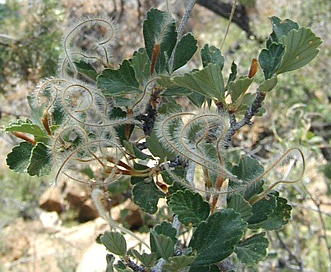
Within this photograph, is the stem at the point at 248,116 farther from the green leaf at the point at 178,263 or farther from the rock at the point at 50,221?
the rock at the point at 50,221

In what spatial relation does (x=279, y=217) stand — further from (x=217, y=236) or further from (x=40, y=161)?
(x=40, y=161)

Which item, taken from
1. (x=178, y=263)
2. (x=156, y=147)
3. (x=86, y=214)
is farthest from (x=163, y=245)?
(x=86, y=214)

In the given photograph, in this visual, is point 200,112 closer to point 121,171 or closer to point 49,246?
point 121,171

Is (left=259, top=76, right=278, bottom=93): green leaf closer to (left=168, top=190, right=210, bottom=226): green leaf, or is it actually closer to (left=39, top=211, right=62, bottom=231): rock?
(left=168, top=190, right=210, bottom=226): green leaf

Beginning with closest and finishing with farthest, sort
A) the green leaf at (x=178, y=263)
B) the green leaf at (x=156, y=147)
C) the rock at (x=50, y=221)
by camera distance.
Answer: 1. the green leaf at (x=178, y=263)
2. the green leaf at (x=156, y=147)
3. the rock at (x=50, y=221)

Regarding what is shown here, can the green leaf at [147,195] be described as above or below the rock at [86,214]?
above

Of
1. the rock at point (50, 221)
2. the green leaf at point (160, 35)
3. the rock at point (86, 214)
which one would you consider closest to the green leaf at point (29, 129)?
the green leaf at point (160, 35)

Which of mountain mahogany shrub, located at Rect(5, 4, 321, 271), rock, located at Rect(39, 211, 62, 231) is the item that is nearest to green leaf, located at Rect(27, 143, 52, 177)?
mountain mahogany shrub, located at Rect(5, 4, 321, 271)

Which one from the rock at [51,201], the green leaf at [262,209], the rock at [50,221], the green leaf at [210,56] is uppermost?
the green leaf at [210,56]
